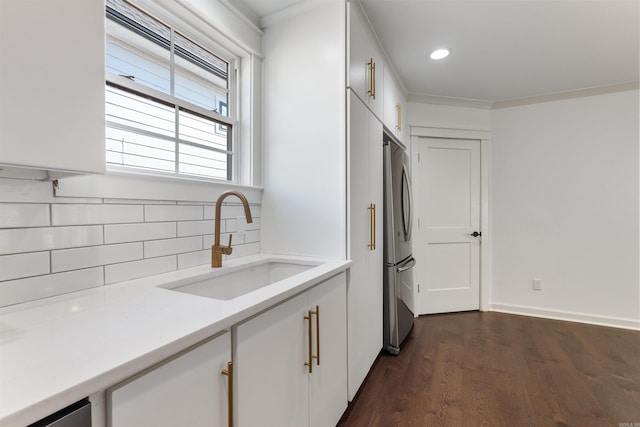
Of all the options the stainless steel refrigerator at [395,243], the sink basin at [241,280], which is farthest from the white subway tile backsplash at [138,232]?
the stainless steel refrigerator at [395,243]

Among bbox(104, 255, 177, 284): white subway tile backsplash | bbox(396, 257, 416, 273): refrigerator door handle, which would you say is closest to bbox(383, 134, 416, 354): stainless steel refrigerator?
bbox(396, 257, 416, 273): refrigerator door handle

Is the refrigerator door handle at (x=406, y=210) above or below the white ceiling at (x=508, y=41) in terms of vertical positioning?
below

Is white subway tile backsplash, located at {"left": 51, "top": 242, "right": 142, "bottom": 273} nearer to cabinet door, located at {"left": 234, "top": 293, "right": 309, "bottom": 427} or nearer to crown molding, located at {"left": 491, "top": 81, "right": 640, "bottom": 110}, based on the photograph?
cabinet door, located at {"left": 234, "top": 293, "right": 309, "bottom": 427}

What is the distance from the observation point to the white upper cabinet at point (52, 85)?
662 mm

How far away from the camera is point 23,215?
35.9 inches

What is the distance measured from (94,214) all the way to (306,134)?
3.65 feet

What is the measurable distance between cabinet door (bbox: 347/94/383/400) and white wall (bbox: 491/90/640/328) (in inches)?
79.9

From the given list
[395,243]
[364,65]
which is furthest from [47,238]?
[395,243]

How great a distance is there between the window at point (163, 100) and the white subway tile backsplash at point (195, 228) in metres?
0.27

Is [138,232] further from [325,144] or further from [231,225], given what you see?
[325,144]

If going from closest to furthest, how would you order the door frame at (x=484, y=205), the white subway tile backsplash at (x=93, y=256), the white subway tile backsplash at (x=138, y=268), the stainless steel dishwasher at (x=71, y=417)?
the stainless steel dishwasher at (x=71, y=417) → the white subway tile backsplash at (x=93, y=256) → the white subway tile backsplash at (x=138, y=268) → the door frame at (x=484, y=205)

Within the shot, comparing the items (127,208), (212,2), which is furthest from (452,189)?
(127,208)

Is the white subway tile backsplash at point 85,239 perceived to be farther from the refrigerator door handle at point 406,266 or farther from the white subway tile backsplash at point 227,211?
the refrigerator door handle at point 406,266

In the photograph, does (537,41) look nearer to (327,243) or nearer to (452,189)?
(452,189)
